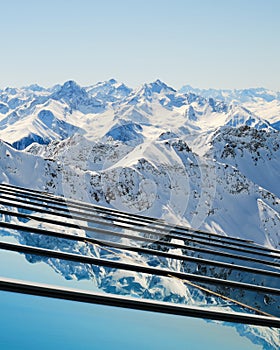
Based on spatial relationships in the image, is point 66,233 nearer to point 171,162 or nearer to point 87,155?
point 171,162

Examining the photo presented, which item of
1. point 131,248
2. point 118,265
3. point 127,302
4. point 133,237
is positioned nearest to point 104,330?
point 127,302

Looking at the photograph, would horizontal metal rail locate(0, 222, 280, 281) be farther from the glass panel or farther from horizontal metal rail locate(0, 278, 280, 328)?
the glass panel

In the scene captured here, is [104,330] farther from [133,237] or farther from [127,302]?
[133,237]

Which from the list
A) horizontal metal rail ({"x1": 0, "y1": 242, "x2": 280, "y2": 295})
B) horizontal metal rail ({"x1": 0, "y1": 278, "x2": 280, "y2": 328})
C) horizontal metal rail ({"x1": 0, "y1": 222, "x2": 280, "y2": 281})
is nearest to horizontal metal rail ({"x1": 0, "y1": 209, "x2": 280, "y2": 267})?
horizontal metal rail ({"x1": 0, "y1": 222, "x2": 280, "y2": 281})

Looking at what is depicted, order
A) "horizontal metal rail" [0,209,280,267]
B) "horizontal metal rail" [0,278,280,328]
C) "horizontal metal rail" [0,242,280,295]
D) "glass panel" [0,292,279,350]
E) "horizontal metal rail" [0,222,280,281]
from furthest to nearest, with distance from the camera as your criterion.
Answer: "horizontal metal rail" [0,209,280,267]
"horizontal metal rail" [0,222,280,281]
"horizontal metal rail" [0,242,280,295]
"horizontal metal rail" [0,278,280,328]
"glass panel" [0,292,279,350]

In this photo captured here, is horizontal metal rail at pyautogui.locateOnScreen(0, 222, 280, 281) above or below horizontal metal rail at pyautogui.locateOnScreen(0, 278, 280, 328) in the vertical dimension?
above

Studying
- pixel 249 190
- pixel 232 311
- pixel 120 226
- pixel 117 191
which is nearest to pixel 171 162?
pixel 249 190

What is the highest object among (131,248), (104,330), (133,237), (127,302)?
(133,237)

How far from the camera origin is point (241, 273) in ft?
18.1

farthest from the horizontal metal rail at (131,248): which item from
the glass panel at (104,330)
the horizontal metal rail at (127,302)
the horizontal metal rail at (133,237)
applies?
the glass panel at (104,330)

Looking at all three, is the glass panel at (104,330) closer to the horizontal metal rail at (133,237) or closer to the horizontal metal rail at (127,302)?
the horizontal metal rail at (127,302)

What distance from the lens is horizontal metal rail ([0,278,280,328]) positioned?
10.6 feet

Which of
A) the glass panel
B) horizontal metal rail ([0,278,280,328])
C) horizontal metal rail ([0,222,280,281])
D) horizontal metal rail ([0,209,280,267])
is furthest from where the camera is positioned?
horizontal metal rail ([0,209,280,267])

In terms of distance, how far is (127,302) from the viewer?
3396 mm
